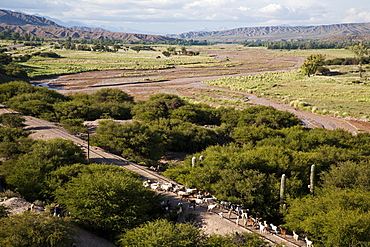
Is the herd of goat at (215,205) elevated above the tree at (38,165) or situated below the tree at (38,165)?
below

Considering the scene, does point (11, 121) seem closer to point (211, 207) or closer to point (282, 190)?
point (211, 207)

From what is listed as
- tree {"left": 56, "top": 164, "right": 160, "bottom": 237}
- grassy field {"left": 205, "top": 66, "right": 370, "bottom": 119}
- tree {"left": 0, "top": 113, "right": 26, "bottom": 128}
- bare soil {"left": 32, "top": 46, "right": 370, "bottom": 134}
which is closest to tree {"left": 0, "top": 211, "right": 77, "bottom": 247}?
tree {"left": 56, "top": 164, "right": 160, "bottom": 237}

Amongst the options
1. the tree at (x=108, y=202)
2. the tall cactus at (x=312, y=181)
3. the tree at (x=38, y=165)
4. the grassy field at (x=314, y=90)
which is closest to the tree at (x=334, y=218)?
the tall cactus at (x=312, y=181)

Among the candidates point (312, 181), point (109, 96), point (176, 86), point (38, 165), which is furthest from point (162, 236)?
point (176, 86)

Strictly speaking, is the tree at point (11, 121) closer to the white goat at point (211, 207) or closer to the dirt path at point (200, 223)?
the dirt path at point (200, 223)

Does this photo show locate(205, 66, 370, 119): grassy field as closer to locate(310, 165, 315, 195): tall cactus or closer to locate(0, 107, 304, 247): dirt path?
locate(310, 165, 315, 195): tall cactus

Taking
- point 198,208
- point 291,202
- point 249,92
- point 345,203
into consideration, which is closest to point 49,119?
point 198,208
